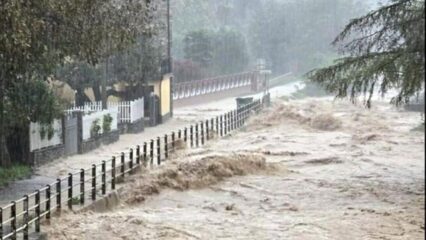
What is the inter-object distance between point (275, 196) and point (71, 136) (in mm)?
8657

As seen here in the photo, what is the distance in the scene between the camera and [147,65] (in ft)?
121

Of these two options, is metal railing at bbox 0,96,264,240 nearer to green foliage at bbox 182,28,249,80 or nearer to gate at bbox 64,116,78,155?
gate at bbox 64,116,78,155

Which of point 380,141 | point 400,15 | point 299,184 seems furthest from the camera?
point 380,141

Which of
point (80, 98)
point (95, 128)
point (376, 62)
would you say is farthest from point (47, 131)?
point (80, 98)

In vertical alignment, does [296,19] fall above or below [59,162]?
above

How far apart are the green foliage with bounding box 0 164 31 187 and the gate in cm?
379

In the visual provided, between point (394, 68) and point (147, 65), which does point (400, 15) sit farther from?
point (147, 65)

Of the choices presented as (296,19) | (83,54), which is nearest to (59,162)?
(83,54)

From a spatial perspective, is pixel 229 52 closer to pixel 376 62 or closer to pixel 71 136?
pixel 71 136

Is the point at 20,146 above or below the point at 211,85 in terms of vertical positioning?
below

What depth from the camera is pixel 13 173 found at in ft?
58.4

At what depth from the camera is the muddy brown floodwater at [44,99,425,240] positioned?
13.4 metres

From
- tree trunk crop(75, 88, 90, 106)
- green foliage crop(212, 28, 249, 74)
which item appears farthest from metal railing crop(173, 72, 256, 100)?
tree trunk crop(75, 88, 90, 106)

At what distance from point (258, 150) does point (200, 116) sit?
18545 mm
